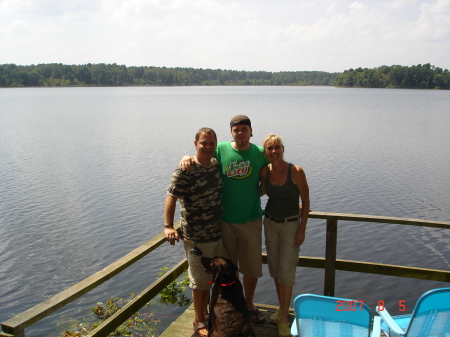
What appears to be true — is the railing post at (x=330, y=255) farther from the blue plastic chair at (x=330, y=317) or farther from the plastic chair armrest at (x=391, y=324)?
the blue plastic chair at (x=330, y=317)

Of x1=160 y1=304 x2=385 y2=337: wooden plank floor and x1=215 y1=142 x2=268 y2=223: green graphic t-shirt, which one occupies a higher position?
x1=215 y1=142 x2=268 y2=223: green graphic t-shirt

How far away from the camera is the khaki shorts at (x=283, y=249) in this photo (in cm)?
371

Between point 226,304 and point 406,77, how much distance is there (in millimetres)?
144616

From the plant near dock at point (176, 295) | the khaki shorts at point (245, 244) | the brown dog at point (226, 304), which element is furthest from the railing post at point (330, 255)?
the plant near dock at point (176, 295)

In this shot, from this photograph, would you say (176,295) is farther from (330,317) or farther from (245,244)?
(330,317)

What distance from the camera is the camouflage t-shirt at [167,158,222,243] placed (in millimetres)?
3469

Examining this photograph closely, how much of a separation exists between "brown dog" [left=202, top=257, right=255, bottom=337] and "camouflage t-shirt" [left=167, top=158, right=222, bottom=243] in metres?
0.25

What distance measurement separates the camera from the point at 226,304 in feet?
11.0

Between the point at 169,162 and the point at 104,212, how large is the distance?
6.61m

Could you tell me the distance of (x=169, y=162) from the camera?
1850 centimetres

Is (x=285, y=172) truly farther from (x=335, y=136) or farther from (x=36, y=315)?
(x=335, y=136)

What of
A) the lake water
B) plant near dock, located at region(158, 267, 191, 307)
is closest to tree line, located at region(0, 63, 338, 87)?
the lake water

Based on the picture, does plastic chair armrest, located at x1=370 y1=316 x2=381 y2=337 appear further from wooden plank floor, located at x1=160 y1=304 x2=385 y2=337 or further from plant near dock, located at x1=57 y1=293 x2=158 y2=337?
plant near dock, located at x1=57 y1=293 x2=158 y2=337

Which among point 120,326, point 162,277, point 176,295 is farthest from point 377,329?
point 176,295
